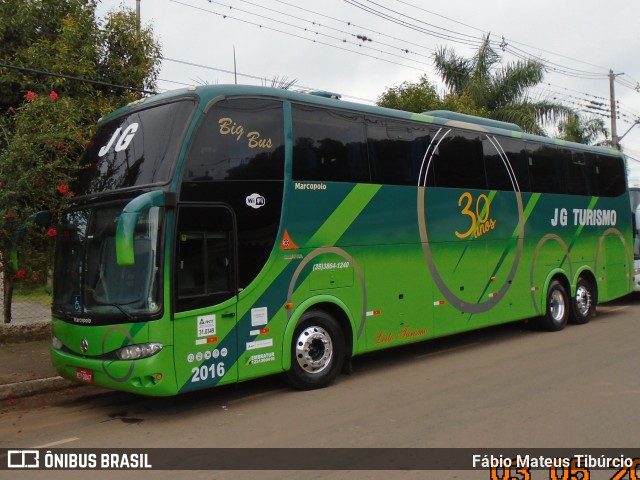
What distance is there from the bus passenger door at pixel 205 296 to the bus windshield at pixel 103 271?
28 cm

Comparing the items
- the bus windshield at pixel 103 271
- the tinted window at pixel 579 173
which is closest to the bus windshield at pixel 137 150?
the bus windshield at pixel 103 271

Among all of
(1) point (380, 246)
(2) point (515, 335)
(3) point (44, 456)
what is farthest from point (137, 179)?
(2) point (515, 335)

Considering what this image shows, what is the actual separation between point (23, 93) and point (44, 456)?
22.2 ft

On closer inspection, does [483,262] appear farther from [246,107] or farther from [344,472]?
[344,472]

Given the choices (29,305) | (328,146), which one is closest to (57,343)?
(328,146)

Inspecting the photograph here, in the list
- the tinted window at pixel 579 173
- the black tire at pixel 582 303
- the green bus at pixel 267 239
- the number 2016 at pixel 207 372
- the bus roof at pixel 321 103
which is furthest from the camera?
the black tire at pixel 582 303

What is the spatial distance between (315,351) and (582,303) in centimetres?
786

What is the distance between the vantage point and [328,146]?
27.6 feet

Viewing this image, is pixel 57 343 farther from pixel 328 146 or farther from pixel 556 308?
pixel 556 308

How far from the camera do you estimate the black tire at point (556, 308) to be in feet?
41.4

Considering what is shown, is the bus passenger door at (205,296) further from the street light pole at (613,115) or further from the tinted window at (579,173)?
the street light pole at (613,115)

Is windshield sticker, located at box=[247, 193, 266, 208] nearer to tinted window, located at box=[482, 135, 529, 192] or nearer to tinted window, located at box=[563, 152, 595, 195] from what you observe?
tinted window, located at box=[482, 135, 529, 192]

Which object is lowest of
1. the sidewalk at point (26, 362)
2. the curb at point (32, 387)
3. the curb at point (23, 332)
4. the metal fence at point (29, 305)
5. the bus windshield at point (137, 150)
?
the curb at point (32, 387)

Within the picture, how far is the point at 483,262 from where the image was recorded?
10.9 meters
